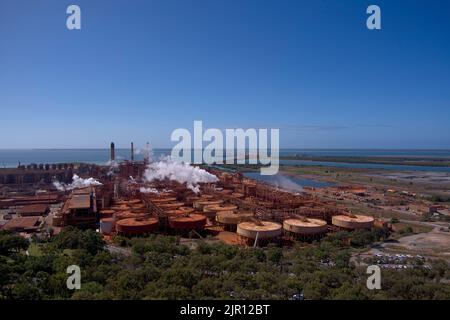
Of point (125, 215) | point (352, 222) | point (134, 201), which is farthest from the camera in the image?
point (134, 201)

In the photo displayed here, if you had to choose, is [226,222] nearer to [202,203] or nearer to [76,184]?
[202,203]

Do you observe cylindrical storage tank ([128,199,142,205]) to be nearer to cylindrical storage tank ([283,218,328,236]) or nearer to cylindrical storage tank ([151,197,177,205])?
cylindrical storage tank ([151,197,177,205])

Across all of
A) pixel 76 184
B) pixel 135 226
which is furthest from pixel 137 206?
pixel 76 184

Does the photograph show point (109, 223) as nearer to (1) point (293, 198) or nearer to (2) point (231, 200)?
(2) point (231, 200)

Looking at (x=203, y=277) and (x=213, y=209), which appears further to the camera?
(x=213, y=209)

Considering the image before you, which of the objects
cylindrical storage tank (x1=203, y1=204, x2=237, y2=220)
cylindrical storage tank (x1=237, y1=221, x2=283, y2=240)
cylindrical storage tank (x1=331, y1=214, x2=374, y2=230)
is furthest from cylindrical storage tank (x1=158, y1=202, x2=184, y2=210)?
cylindrical storage tank (x1=331, y1=214, x2=374, y2=230)

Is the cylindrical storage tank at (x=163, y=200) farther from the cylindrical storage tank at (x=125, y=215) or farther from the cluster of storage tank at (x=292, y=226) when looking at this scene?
the cluster of storage tank at (x=292, y=226)
